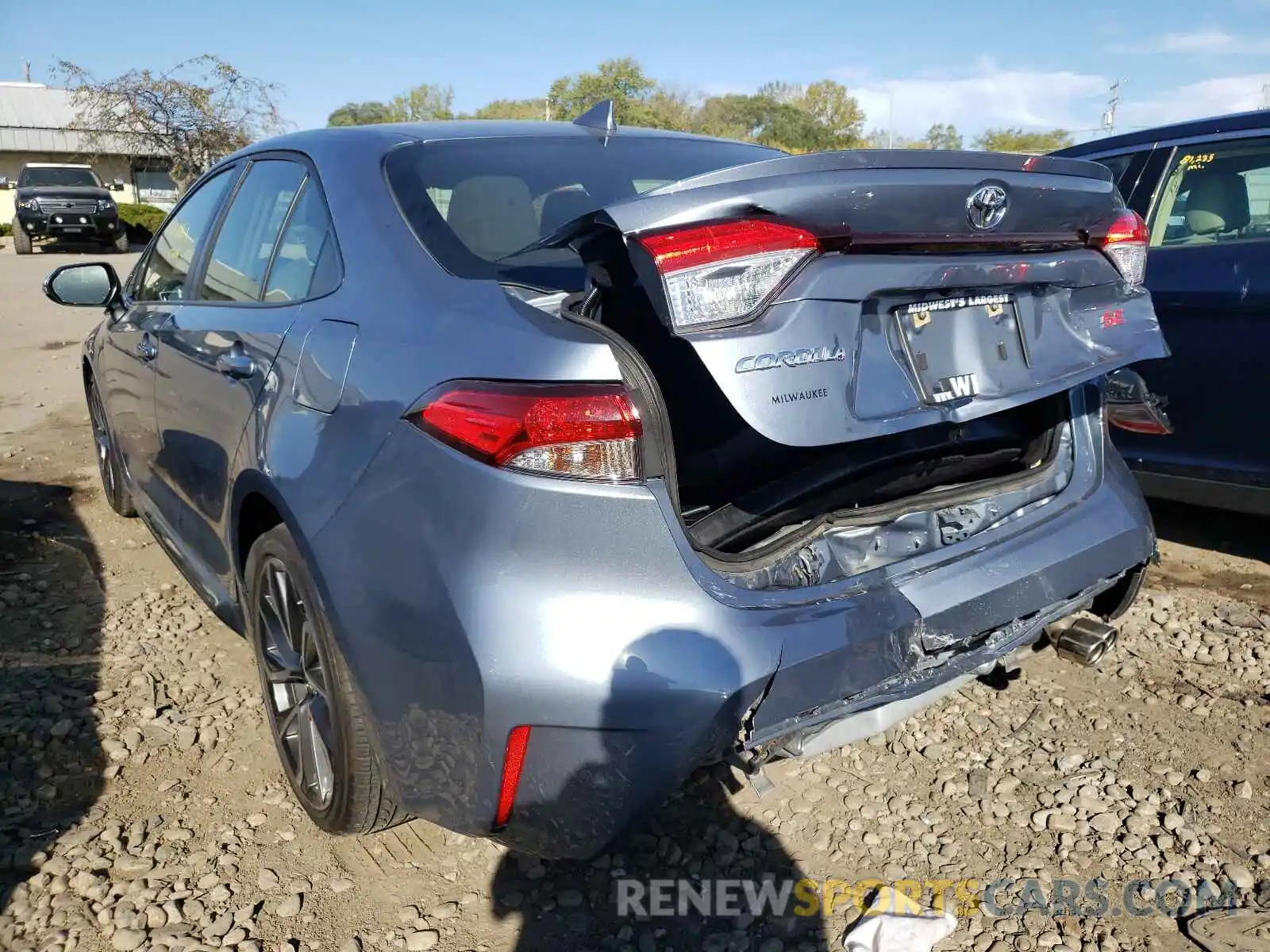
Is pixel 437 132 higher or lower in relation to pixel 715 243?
higher

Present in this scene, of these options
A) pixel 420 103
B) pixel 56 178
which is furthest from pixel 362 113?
pixel 56 178

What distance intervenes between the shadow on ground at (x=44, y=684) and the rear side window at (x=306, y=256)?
141 centimetres

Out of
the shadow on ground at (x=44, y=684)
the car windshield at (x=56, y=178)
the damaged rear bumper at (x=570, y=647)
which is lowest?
the shadow on ground at (x=44, y=684)

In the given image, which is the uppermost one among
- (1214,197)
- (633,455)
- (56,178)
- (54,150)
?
(54,150)

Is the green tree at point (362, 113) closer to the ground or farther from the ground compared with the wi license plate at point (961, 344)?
farther from the ground

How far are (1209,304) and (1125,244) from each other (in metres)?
1.64

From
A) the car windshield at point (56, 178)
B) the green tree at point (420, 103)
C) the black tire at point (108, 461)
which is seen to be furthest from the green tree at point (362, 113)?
the black tire at point (108, 461)

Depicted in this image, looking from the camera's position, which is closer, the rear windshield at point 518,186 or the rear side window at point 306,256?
the rear windshield at point 518,186

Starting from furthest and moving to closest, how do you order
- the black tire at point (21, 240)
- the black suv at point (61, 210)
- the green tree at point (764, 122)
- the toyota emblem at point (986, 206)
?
the green tree at point (764, 122)
the black tire at point (21, 240)
the black suv at point (61, 210)
the toyota emblem at point (986, 206)

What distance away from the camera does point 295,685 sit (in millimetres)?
2471

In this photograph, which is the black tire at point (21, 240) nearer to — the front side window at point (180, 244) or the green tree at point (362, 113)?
the front side window at point (180, 244)

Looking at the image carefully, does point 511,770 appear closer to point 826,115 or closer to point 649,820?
point 649,820

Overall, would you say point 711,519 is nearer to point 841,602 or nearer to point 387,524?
point 841,602

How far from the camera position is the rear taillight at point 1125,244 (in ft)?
7.44
